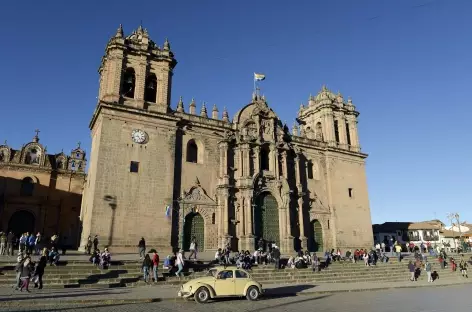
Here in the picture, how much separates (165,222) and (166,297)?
12.4 meters

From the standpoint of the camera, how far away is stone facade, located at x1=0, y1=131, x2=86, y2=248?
3559 centimetres

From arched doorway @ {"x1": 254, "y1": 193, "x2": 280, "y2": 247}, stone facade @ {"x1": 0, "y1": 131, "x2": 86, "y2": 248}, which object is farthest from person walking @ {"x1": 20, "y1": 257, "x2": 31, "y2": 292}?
stone facade @ {"x1": 0, "y1": 131, "x2": 86, "y2": 248}

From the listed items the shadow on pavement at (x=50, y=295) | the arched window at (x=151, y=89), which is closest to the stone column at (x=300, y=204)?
the arched window at (x=151, y=89)

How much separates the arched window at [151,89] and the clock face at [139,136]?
4113 mm

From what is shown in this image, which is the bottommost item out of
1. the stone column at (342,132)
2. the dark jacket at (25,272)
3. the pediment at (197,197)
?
the dark jacket at (25,272)

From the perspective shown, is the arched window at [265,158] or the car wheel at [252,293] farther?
the arched window at [265,158]

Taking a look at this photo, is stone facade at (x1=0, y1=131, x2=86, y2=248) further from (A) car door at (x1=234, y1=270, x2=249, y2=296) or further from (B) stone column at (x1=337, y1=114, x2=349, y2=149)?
(B) stone column at (x1=337, y1=114, x2=349, y2=149)

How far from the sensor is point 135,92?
27.7 meters

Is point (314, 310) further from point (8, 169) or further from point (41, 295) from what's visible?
point (8, 169)

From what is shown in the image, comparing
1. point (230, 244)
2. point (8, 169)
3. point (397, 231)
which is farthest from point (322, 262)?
point (397, 231)

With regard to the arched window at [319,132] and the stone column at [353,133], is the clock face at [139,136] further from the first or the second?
the stone column at [353,133]

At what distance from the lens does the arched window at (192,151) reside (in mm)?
29344

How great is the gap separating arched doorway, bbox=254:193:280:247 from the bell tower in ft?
37.7

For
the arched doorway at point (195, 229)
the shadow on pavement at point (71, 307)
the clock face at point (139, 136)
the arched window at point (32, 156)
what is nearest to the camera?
the shadow on pavement at point (71, 307)
